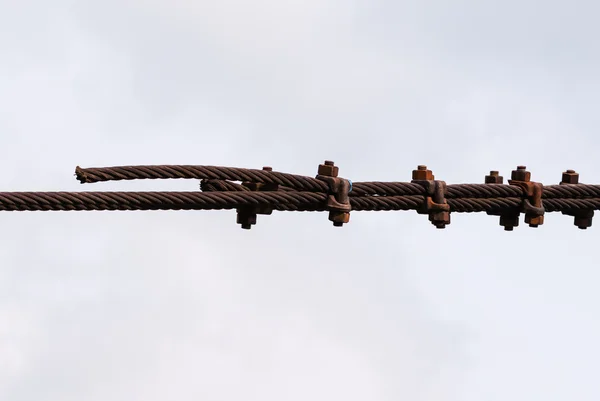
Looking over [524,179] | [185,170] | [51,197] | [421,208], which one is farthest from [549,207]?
[51,197]

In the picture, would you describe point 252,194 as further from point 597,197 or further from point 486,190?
point 597,197

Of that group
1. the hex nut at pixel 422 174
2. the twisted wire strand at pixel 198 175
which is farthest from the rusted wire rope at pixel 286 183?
the hex nut at pixel 422 174

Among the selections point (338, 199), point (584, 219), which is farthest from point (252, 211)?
point (584, 219)

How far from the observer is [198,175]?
15.3 meters

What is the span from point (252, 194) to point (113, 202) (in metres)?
1.22

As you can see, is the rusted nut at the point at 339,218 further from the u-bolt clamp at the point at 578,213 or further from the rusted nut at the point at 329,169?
the u-bolt clamp at the point at 578,213

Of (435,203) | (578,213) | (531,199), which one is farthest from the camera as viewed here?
(578,213)

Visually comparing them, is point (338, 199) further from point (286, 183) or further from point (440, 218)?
point (440, 218)

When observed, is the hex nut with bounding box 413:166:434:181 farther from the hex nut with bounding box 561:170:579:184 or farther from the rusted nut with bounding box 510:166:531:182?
the hex nut with bounding box 561:170:579:184

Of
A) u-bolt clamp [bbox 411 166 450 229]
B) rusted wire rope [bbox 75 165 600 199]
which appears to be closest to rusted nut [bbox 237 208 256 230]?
rusted wire rope [bbox 75 165 600 199]

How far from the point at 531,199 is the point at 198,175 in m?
3.29

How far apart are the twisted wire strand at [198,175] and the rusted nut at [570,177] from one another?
2596 mm

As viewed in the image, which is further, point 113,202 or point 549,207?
point 549,207

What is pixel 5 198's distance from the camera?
14938 millimetres
